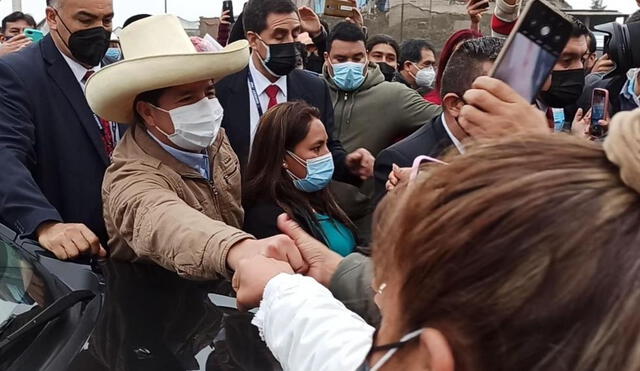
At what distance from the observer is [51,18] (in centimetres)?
343

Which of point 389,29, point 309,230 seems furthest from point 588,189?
point 389,29

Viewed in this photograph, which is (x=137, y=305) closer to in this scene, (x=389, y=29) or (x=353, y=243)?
(x=353, y=243)

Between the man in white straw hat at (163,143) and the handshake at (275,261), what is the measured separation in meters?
0.35

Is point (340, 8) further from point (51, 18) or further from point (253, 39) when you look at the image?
point (51, 18)

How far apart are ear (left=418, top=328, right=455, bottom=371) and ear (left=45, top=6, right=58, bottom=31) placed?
121 inches

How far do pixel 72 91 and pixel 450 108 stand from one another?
176cm

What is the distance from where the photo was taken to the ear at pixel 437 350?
0.80 meters

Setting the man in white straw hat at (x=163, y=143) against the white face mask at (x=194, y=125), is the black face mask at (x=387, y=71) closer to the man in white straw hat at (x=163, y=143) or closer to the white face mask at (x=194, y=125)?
the man in white straw hat at (x=163, y=143)

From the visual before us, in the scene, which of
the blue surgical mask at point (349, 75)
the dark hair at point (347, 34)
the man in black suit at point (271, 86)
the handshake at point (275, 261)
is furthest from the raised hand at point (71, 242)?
the dark hair at point (347, 34)

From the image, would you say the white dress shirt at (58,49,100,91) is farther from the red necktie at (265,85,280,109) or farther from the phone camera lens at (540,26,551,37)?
the phone camera lens at (540,26,551,37)

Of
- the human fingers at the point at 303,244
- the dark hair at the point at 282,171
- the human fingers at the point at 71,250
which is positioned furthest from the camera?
the dark hair at the point at 282,171

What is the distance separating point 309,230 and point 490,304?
2173mm

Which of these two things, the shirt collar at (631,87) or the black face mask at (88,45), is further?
the shirt collar at (631,87)

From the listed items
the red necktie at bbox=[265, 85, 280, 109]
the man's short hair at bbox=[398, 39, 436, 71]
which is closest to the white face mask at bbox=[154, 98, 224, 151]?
the red necktie at bbox=[265, 85, 280, 109]
